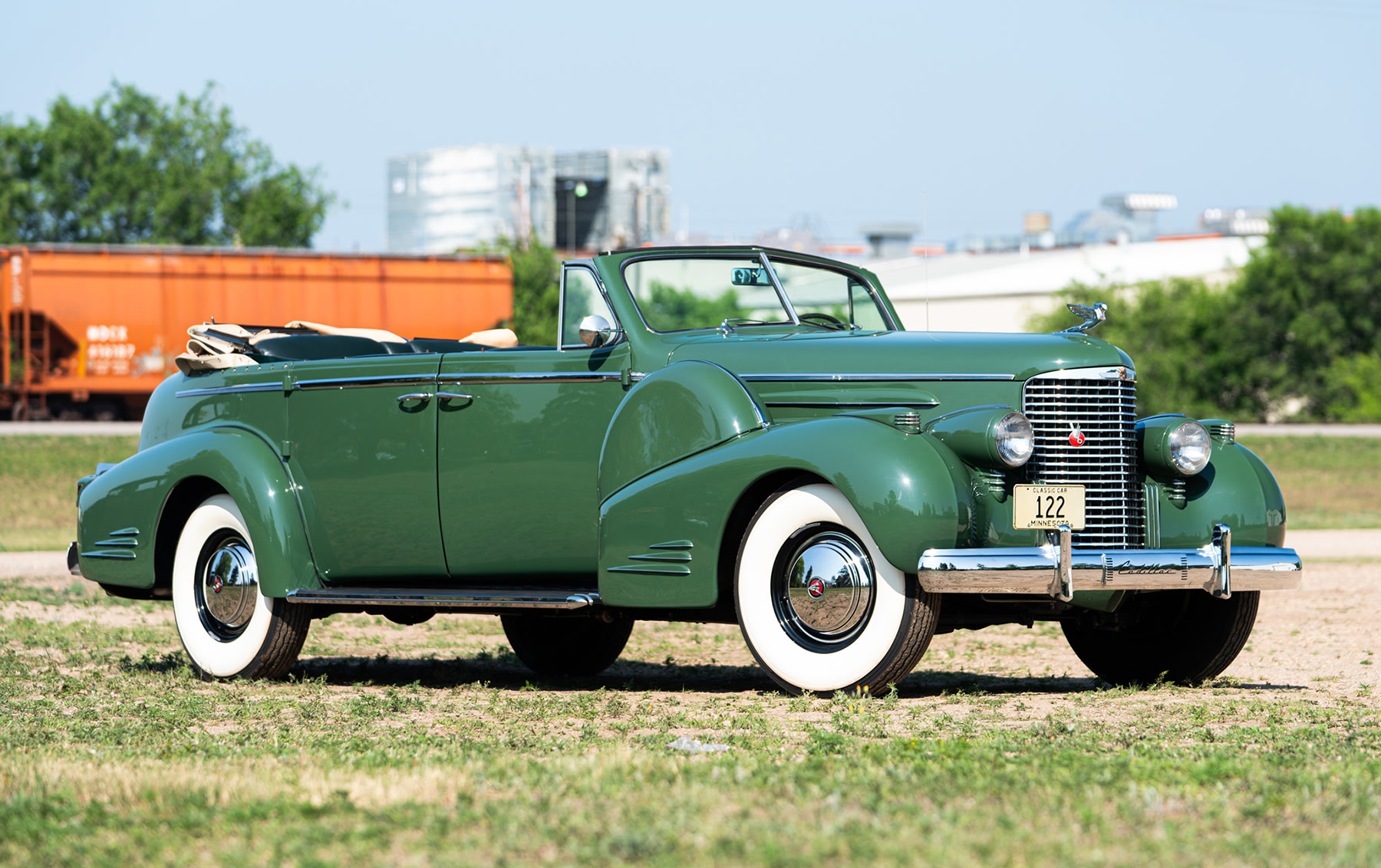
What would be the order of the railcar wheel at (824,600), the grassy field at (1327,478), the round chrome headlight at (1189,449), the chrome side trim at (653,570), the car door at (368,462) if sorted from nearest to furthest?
the railcar wheel at (824,600)
the chrome side trim at (653,570)
the round chrome headlight at (1189,449)
the car door at (368,462)
the grassy field at (1327,478)

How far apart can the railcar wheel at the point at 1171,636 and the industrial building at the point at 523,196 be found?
6417 cm

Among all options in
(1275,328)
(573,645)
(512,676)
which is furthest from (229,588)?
(1275,328)

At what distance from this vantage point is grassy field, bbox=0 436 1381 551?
2206cm

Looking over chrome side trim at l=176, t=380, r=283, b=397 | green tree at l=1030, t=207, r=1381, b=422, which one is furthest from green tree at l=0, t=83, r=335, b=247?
chrome side trim at l=176, t=380, r=283, b=397

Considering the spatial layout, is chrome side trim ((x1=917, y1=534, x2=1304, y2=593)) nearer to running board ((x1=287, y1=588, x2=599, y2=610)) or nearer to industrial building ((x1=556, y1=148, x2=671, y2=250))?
running board ((x1=287, y1=588, x2=599, y2=610))

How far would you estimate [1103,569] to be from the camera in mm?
6145

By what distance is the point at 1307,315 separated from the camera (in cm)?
4600

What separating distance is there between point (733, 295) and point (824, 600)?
1.66 metres

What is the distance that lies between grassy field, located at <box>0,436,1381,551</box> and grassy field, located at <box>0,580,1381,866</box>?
13893 millimetres

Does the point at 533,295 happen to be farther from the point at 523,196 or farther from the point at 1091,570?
the point at 1091,570

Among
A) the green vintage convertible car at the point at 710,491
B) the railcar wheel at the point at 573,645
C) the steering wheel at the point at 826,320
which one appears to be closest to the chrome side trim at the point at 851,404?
the green vintage convertible car at the point at 710,491

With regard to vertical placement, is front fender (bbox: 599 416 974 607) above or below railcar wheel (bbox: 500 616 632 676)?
above

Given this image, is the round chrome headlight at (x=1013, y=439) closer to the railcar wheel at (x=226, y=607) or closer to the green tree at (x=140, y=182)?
the railcar wheel at (x=226, y=607)

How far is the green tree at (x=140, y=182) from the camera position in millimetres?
57219
